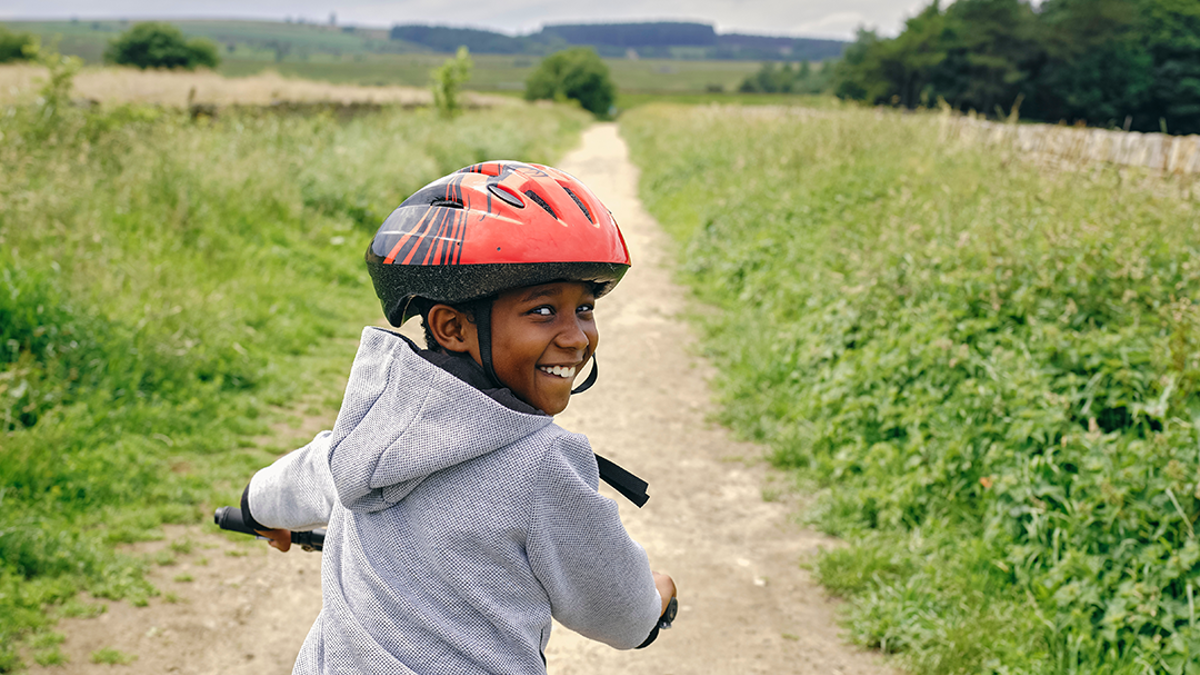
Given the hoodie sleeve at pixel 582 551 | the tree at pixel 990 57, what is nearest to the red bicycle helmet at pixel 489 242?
the hoodie sleeve at pixel 582 551

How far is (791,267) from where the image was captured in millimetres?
8164

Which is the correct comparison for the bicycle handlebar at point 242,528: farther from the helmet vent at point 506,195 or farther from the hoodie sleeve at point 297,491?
the helmet vent at point 506,195

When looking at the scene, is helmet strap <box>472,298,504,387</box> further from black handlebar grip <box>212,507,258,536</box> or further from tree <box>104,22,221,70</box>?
tree <box>104,22,221,70</box>

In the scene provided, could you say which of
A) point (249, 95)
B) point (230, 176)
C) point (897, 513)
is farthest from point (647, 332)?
point (249, 95)

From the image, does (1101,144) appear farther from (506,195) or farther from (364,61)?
(364,61)

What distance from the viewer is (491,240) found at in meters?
1.54

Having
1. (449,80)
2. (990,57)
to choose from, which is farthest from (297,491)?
(990,57)

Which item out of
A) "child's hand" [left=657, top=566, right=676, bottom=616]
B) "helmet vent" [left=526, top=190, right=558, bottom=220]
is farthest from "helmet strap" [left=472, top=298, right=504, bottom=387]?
"child's hand" [left=657, top=566, right=676, bottom=616]

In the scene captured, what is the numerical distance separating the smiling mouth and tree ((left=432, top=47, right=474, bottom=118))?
2429 cm

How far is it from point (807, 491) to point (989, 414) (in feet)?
3.85

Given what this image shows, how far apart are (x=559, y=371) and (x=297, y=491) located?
0.67 meters

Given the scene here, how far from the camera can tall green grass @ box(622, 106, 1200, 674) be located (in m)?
3.19

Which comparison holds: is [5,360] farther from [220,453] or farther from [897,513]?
[897,513]

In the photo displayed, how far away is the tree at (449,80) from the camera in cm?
2450
